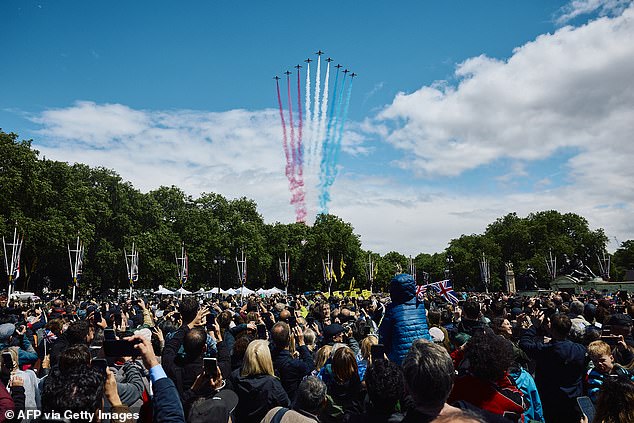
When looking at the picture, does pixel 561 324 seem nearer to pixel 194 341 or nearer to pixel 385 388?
pixel 385 388

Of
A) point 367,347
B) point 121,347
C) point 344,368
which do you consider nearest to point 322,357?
point 367,347

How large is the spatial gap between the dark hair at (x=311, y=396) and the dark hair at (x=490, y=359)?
131cm

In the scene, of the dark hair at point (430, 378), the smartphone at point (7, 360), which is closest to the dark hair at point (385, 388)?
the dark hair at point (430, 378)

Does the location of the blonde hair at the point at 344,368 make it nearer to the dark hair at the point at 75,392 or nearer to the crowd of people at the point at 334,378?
the crowd of people at the point at 334,378

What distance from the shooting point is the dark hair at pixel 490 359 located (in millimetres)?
3596

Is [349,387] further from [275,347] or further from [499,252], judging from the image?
[499,252]

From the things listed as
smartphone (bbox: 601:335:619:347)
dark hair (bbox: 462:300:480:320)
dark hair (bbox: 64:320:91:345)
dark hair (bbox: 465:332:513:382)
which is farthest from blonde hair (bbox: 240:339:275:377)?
dark hair (bbox: 462:300:480:320)

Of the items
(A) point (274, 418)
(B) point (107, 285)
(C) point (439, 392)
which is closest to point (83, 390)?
(A) point (274, 418)

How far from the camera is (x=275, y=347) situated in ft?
19.9

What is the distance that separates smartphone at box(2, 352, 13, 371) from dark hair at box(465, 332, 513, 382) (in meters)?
4.66

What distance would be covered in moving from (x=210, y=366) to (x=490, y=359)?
7.52 ft

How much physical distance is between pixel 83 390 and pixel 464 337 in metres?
5.54

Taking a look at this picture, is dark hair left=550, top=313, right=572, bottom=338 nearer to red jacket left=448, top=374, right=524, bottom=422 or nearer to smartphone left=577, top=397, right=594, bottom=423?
smartphone left=577, top=397, right=594, bottom=423

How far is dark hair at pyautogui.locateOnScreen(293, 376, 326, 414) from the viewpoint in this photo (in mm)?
3961
